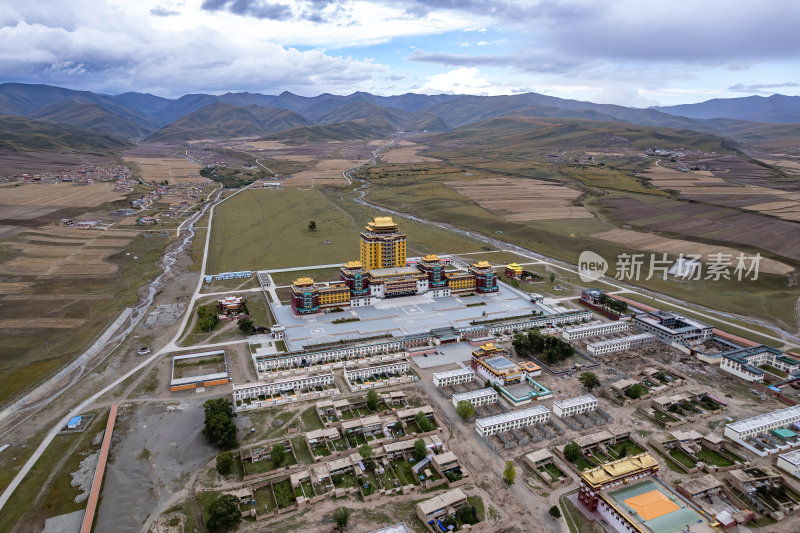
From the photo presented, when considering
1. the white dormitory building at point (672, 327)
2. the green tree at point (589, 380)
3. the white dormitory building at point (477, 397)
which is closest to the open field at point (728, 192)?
the white dormitory building at point (672, 327)

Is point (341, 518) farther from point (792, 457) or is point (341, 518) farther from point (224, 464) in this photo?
point (792, 457)

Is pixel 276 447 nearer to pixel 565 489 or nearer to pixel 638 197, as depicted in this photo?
pixel 565 489

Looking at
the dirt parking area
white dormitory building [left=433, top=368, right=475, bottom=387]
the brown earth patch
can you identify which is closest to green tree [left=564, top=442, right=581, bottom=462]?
white dormitory building [left=433, top=368, right=475, bottom=387]

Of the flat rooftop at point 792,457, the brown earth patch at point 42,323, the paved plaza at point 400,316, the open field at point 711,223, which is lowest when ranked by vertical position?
the flat rooftop at point 792,457

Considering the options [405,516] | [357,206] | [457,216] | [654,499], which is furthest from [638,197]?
[405,516]

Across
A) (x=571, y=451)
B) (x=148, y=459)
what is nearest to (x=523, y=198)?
(x=571, y=451)

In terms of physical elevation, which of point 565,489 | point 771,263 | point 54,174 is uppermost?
point 54,174

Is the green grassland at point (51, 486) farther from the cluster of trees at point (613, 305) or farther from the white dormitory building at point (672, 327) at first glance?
the white dormitory building at point (672, 327)
